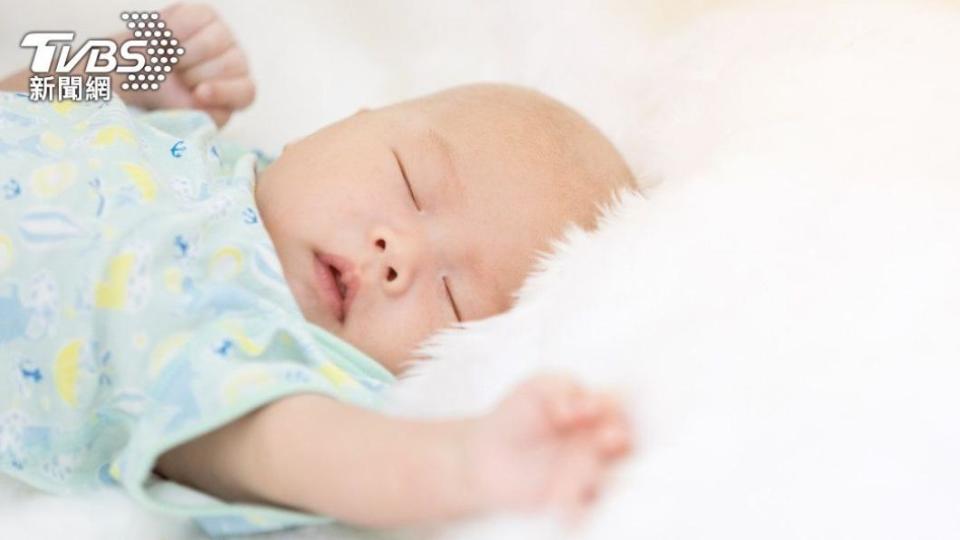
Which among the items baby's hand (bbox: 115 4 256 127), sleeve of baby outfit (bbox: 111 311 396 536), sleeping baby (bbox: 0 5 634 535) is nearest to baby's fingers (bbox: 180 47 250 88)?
baby's hand (bbox: 115 4 256 127)

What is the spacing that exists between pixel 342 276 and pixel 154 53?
51 cm

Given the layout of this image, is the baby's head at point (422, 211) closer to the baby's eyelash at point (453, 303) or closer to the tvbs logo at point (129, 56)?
the baby's eyelash at point (453, 303)

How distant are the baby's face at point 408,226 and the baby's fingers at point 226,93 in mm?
303

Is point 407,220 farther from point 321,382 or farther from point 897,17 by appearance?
point 897,17

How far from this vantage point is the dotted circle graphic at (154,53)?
4.33 ft

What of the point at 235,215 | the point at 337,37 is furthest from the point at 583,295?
the point at 337,37

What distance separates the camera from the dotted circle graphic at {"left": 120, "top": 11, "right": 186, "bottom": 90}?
1.32 m

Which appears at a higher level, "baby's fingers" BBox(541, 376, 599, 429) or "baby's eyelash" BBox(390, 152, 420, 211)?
"baby's eyelash" BBox(390, 152, 420, 211)

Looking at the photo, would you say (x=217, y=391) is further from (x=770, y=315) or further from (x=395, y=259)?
(x=770, y=315)

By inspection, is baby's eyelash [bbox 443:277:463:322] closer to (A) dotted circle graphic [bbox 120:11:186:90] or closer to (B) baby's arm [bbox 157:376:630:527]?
(B) baby's arm [bbox 157:376:630:527]

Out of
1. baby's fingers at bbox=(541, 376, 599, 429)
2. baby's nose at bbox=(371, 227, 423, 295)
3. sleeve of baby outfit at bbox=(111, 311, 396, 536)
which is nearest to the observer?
baby's fingers at bbox=(541, 376, 599, 429)

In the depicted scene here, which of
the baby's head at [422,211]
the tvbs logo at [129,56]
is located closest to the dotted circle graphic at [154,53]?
the tvbs logo at [129,56]

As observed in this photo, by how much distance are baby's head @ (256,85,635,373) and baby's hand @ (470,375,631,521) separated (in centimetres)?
29

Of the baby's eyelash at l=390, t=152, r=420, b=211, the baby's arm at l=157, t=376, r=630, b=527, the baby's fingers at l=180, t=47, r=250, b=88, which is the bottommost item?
the baby's arm at l=157, t=376, r=630, b=527
